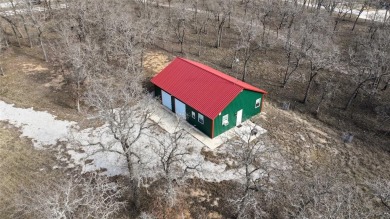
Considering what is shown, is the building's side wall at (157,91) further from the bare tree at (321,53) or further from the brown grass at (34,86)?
the bare tree at (321,53)

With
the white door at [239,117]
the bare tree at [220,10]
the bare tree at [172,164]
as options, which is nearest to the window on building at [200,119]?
the bare tree at [172,164]

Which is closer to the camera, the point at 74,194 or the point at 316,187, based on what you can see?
the point at 316,187

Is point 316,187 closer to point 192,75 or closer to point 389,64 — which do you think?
point 192,75

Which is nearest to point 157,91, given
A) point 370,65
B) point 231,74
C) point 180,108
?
point 180,108

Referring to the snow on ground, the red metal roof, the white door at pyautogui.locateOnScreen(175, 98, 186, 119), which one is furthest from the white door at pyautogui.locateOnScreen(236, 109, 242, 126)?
the white door at pyautogui.locateOnScreen(175, 98, 186, 119)

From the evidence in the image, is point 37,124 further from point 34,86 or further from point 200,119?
point 200,119

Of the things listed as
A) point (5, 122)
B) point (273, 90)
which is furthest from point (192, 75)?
point (5, 122)
